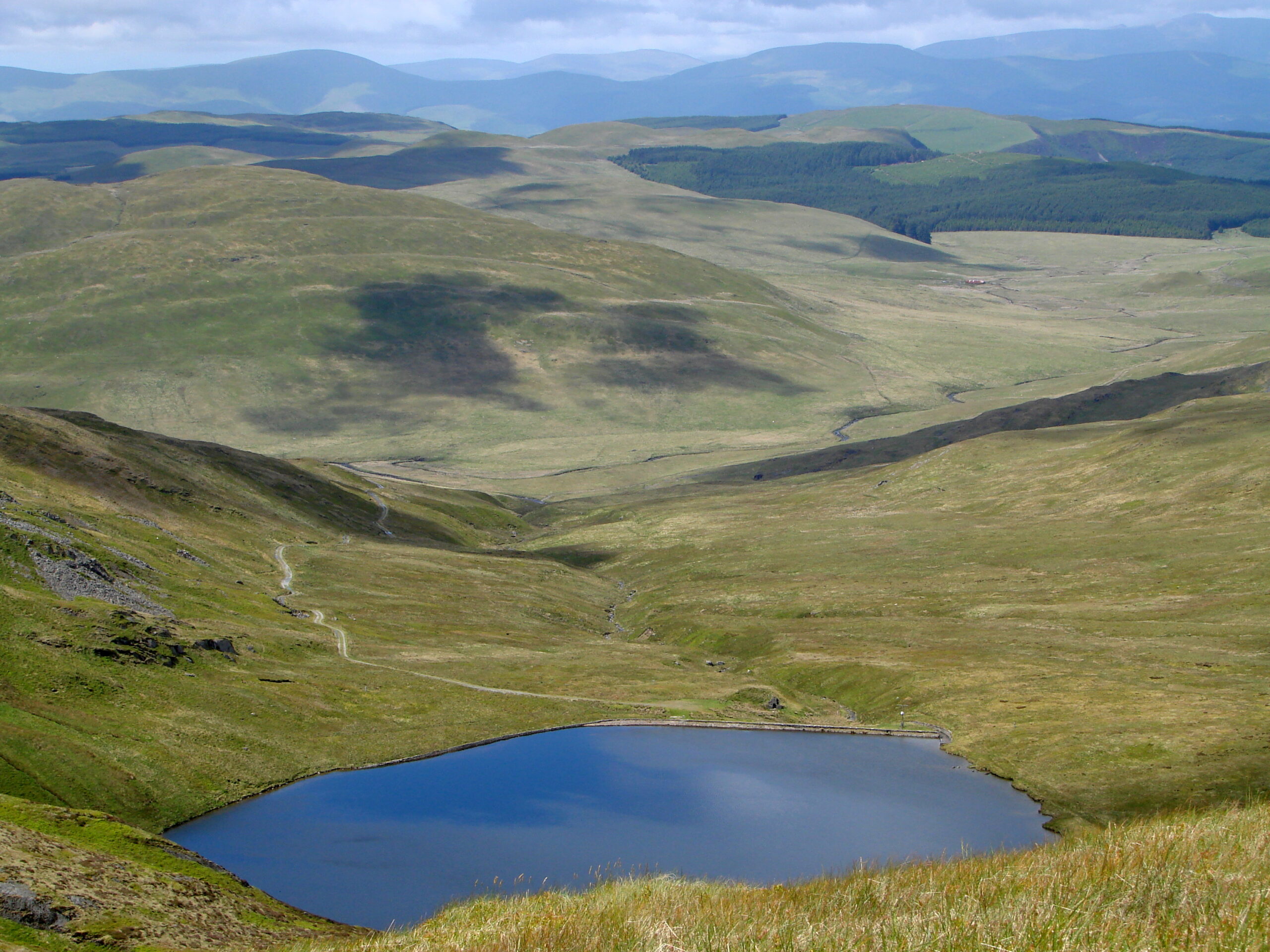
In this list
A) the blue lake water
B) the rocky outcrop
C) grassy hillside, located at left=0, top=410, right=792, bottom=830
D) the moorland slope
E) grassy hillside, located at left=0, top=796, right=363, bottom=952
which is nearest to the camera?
the moorland slope

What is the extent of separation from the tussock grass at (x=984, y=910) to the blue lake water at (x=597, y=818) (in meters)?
28.5

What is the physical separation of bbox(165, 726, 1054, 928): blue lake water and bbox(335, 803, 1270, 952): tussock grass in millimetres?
28509

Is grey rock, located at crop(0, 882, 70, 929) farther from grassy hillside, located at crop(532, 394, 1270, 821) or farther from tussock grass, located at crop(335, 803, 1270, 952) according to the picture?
grassy hillside, located at crop(532, 394, 1270, 821)

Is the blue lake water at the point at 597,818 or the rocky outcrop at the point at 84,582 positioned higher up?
the rocky outcrop at the point at 84,582

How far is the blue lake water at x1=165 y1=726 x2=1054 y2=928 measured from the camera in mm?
57219

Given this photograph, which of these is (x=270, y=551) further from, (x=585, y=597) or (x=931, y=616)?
(x=931, y=616)

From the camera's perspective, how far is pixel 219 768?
6569 cm

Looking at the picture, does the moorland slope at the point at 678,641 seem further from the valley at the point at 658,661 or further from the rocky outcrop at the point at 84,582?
the rocky outcrop at the point at 84,582

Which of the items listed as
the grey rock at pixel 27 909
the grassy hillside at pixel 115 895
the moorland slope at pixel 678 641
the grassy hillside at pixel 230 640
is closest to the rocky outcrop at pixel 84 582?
the grassy hillside at pixel 230 640

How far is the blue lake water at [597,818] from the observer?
57.2 meters

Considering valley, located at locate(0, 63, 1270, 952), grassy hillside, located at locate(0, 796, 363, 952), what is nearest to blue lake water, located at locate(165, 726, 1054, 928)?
valley, located at locate(0, 63, 1270, 952)

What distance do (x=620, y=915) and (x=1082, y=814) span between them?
50.7 metres

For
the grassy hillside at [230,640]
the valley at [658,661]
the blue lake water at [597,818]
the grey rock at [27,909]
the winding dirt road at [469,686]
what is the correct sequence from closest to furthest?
the valley at [658,661] < the grey rock at [27,909] < the blue lake water at [597,818] < the grassy hillside at [230,640] < the winding dirt road at [469,686]

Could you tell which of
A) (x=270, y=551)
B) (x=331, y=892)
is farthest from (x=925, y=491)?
(x=331, y=892)
